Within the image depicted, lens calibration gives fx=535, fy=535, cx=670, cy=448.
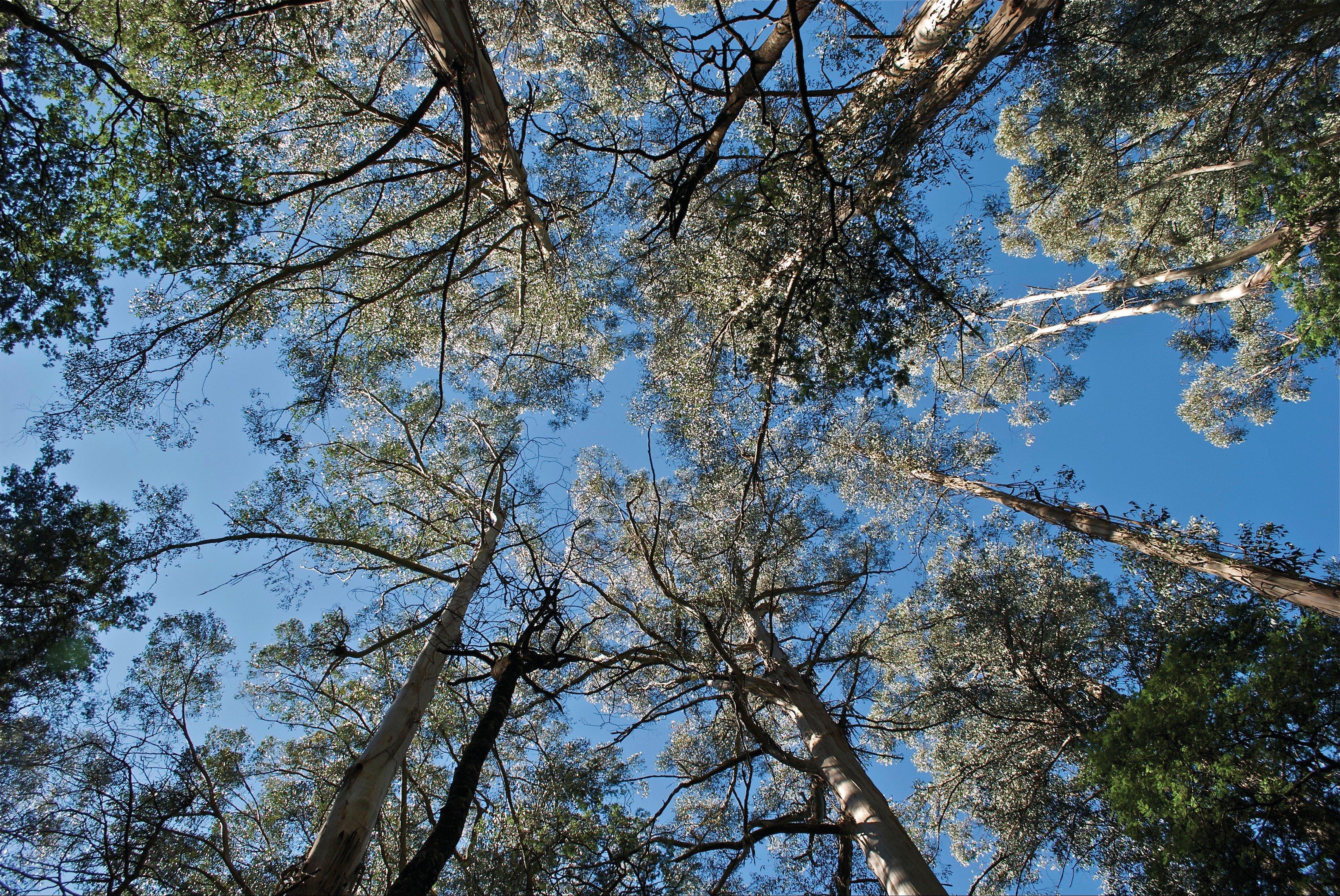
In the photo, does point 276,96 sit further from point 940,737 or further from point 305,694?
point 940,737

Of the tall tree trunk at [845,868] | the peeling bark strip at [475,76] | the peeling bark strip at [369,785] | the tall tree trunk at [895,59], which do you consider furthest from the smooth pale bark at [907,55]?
the tall tree trunk at [845,868]

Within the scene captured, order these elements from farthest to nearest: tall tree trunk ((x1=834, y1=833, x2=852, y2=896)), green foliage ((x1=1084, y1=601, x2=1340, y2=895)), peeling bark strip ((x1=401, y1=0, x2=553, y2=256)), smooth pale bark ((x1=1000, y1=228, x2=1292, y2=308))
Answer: smooth pale bark ((x1=1000, y1=228, x2=1292, y2=308)) < tall tree trunk ((x1=834, y1=833, x2=852, y2=896)) < peeling bark strip ((x1=401, y1=0, x2=553, y2=256)) < green foliage ((x1=1084, y1=601, x2=1340, y2=895))

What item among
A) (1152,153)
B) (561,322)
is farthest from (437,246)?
(1152,153)

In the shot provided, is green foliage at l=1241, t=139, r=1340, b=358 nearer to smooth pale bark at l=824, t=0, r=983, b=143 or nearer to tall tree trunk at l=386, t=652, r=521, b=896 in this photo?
smooth pale bark at l=824, t=0, r=983, b=143

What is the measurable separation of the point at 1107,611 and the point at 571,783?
7.91 metres

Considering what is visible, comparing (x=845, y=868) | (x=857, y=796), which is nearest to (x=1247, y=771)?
(x=857, y=796)

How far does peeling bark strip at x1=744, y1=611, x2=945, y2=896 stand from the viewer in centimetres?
390

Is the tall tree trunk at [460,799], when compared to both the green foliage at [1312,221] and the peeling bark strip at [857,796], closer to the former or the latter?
the peeling bark strip at [857,796]

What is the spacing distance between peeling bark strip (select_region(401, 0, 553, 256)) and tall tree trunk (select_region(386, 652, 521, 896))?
130 inches

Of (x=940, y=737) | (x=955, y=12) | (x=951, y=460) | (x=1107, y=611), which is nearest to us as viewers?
(x=955, y=12)

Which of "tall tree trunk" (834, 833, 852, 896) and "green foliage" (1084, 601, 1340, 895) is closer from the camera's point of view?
"green foliage" (1084, 601, 1340, 895)

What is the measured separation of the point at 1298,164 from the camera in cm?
488

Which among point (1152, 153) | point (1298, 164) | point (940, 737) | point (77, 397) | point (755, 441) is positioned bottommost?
point (77, 397)

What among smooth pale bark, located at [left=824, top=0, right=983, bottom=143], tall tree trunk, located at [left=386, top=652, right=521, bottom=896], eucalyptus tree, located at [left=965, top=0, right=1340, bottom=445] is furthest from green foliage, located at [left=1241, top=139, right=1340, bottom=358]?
tall tree trunk, located at [left=386, top=652, right=521, bottom=896]
